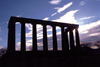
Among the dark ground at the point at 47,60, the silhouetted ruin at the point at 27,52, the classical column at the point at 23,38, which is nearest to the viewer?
the dark ground at the point at 47,60

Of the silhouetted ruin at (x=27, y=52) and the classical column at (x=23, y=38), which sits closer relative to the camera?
the silhouetted ruin at (x=27, y=52)

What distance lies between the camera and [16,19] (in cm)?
4778

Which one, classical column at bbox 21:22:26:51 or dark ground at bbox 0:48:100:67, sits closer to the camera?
dark ground at bbox 0:48:100:67

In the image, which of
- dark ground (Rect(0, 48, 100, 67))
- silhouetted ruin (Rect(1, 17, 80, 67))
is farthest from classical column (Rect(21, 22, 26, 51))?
dark ground (Rect(0, 48, 100, 67))

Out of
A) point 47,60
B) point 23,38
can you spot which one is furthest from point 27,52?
point 47,60

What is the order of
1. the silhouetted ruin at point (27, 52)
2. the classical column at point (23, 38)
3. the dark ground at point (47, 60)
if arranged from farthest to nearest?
the classical column at point (23, 38) < the silhouetted ruin at point (27, 52) < the dark ground at point (47, 60)

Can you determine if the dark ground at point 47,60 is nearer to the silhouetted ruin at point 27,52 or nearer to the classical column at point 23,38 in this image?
the silhouetted ruin at point 27,52

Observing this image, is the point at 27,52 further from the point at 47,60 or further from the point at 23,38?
the point at 47,60

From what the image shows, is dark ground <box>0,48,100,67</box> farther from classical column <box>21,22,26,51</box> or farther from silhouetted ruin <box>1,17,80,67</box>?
classical column <box>21,22,26,51</box>

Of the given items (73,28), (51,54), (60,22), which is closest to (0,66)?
(51,54)

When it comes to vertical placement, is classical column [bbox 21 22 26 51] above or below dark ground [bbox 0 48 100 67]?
above

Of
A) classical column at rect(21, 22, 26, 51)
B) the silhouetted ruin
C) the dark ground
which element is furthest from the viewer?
classical column at rect(21, 22, 26, 51)

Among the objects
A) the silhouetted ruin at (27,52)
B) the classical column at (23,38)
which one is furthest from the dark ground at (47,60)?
the classical column at (23,38)

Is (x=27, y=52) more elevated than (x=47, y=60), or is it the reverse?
(x=27, y=52)
